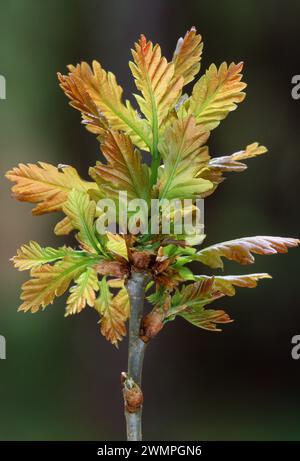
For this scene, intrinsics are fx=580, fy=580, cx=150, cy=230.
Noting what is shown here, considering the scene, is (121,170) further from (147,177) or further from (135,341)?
(135,341)

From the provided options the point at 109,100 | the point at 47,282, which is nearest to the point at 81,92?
the point at 109,100

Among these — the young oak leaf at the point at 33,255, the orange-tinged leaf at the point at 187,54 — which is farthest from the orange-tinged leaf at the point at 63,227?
the orange-tinged leaf at the point at 187,54

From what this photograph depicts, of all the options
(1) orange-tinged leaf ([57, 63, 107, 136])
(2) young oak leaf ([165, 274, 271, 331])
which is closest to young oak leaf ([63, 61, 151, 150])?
(1) orange-tinged leaf ([57, 63, 107, 136])

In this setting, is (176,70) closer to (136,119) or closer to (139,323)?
(136,119)

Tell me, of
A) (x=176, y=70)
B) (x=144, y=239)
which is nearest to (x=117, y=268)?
(x=144, y=239)

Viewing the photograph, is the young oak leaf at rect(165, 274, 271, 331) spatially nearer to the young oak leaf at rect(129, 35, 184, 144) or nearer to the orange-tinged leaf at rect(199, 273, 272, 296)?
the orange-tinged leaf at rect(199, 273, 272, 296)

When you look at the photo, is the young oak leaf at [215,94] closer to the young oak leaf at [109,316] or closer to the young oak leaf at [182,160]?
the young oak leaf at [182,160]
